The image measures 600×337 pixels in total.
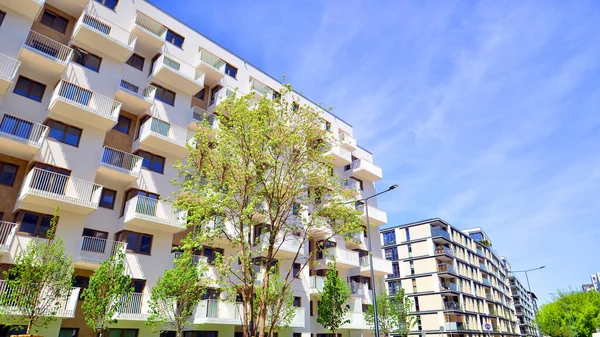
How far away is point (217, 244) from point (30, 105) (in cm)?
1433

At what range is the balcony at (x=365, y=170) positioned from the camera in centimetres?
4022

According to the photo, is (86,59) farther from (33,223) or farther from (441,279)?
(441,279)

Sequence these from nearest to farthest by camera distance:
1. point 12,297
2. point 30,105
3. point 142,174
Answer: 1. point 12,297
2. point 30,105
3. point 142,174

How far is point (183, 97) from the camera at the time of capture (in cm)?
2802

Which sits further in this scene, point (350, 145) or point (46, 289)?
point (350, 145)

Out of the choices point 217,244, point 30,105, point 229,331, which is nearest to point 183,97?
point 30,105

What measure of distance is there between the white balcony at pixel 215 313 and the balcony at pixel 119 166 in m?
9.34

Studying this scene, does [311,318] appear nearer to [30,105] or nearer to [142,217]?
[142,217]

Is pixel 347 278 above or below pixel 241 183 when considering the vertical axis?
below

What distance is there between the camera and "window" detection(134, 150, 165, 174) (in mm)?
24547

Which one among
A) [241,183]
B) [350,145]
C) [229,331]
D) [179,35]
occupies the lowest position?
[229,331]

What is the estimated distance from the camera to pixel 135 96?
24500mm

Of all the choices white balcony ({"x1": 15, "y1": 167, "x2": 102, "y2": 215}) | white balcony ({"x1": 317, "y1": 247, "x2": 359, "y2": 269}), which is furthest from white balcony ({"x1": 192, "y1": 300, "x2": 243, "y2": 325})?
white balcony ({"x1": 317, "y1": 247, "x2": 359, "y2": 269})

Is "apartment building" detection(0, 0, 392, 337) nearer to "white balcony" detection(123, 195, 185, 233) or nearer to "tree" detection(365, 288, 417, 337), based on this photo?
"white balcony" detection(123, 195, 185, 233)
